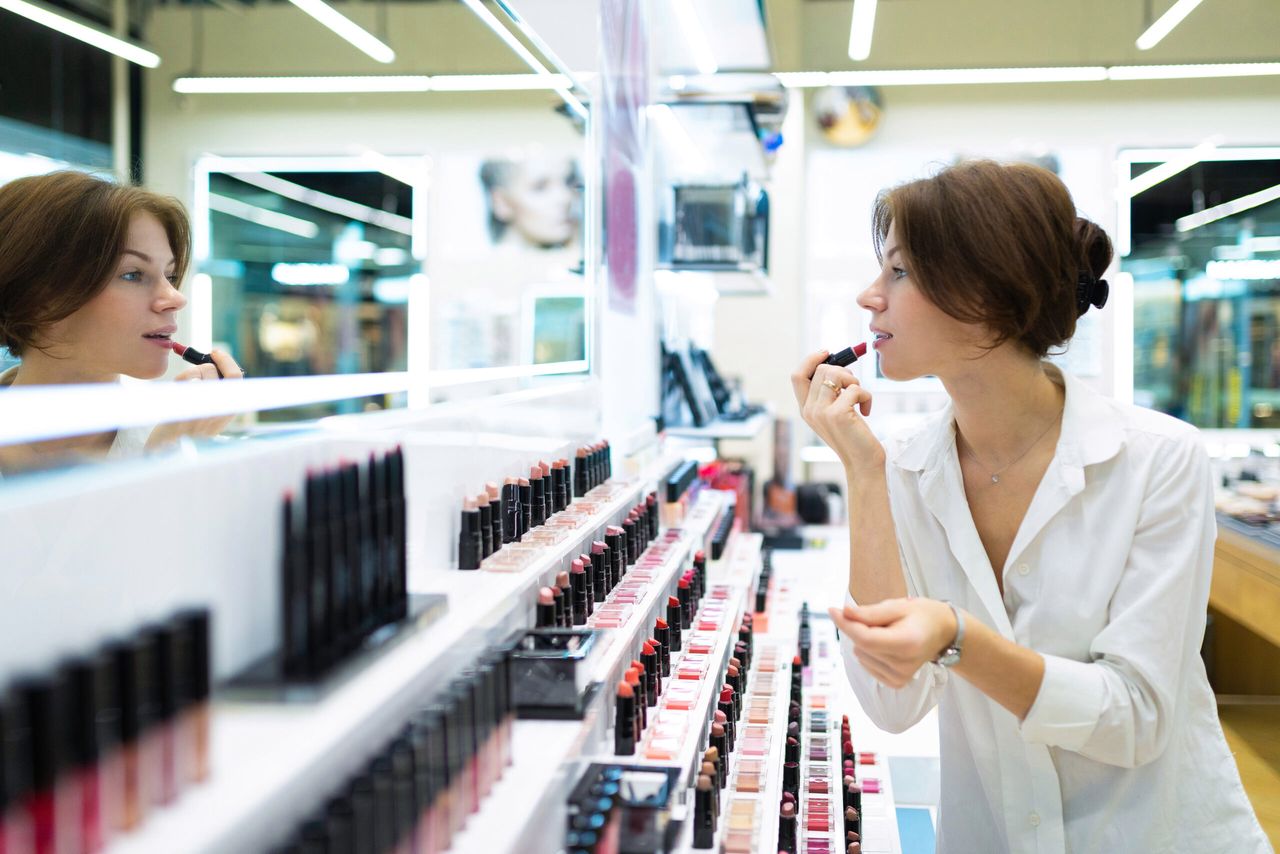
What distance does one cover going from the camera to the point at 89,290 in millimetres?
968

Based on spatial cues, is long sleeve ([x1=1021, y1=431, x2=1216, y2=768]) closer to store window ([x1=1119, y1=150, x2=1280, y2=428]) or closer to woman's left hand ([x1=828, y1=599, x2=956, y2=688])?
woman's left hand ([x1=828, y1=599, x2=956, y2=688])

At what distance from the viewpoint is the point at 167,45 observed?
40.3 inches

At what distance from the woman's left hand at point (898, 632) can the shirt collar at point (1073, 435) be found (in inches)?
14.1

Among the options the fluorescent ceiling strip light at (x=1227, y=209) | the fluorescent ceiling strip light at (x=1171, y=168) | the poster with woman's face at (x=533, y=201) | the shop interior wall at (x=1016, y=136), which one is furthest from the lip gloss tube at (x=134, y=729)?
the fluorescent ceiling strip light at (x=1227, y=209)

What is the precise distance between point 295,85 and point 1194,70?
22.4 feet

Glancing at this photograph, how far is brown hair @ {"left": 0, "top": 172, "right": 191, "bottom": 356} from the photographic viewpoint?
2.89 feet

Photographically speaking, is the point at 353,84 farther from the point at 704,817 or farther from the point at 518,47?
the point at 704,817

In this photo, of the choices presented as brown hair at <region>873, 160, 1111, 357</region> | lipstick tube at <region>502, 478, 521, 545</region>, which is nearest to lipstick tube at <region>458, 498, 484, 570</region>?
lipstick tube at <region>502, 478, 521, 545</region>

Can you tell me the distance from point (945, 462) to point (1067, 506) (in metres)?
0.21

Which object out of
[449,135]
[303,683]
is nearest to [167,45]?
[303,683]

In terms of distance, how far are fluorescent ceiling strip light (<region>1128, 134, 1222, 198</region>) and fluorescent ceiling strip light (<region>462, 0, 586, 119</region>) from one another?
5609 mm

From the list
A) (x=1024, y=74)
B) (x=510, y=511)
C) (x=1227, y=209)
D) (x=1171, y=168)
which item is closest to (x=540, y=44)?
(x=510, y=511)

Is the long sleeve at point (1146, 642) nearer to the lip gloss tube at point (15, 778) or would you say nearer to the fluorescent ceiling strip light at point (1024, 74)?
the lip gloss tube at point (15, 778)

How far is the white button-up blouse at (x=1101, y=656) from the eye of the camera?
1468 millimetres
